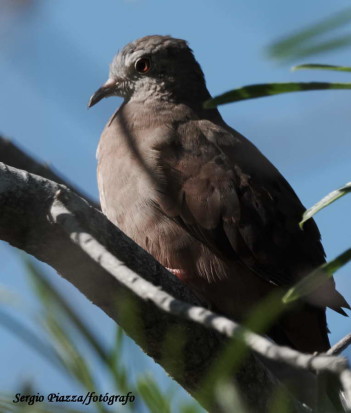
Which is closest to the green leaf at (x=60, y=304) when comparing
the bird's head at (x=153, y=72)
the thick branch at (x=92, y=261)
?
the thick branch at (x=92, y=261)

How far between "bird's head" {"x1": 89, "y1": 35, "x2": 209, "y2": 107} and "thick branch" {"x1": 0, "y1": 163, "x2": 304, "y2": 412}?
2617mm

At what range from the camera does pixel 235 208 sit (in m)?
4.34

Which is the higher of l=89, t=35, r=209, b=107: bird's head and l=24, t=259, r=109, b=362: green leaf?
l=89, t=35, r=209, b=107: bird's head

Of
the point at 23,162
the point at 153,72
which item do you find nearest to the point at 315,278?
the point at 23,162

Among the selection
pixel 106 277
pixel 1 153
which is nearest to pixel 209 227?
pixel 1 153

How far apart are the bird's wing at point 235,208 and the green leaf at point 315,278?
282 cm

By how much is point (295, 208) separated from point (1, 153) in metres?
1.82

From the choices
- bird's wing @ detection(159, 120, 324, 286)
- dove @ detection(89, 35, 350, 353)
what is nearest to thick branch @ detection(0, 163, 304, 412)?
dove @ detection(89, 35, 350, 353)

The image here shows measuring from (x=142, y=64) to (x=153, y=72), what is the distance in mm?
105

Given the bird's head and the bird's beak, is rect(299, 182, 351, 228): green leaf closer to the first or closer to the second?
the bird's head

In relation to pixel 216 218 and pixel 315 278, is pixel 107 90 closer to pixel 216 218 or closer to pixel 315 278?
pixel 216 218

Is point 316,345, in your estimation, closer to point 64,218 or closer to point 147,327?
point 147,327

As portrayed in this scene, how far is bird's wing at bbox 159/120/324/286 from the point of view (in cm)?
428

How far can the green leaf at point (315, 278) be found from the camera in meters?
1.39
